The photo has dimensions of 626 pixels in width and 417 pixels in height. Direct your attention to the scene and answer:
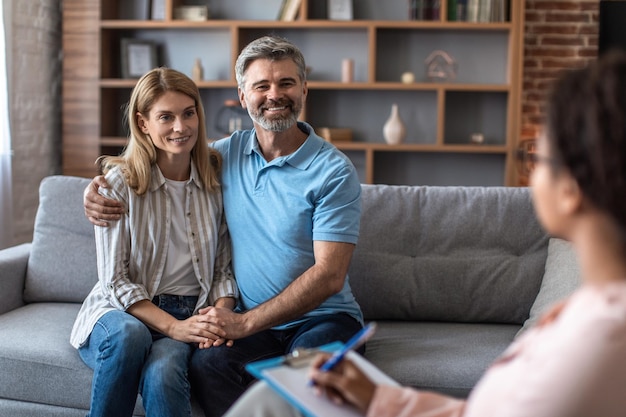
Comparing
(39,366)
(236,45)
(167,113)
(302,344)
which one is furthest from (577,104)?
(236,45)

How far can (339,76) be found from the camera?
5.16m

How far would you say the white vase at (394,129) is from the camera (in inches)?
194

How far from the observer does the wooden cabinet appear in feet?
16.4

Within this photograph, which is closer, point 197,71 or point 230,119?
point 197,71

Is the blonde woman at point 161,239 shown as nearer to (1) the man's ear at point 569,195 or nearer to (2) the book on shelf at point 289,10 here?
(1) the man's ear at point 569,195

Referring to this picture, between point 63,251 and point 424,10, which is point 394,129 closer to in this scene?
point 424,10

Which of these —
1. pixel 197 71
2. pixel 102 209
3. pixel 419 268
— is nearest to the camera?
pixel 102 209

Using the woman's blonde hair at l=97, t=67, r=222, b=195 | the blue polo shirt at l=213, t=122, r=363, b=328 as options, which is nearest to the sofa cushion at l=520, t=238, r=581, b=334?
the blue polo shirt at l=213, t=122, r=363, b=328

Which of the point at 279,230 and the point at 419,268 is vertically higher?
the point at 279,230

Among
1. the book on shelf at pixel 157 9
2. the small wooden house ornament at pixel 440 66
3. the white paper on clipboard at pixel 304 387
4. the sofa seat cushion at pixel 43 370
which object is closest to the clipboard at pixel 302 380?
the white paper on clipboard at pixel 304 387

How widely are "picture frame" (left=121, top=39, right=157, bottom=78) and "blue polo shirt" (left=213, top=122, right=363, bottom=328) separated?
303 centimetres

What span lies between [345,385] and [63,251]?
5.54ft

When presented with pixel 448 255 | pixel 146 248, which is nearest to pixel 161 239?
pixel 146 248

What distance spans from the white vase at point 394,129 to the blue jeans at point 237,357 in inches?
113
